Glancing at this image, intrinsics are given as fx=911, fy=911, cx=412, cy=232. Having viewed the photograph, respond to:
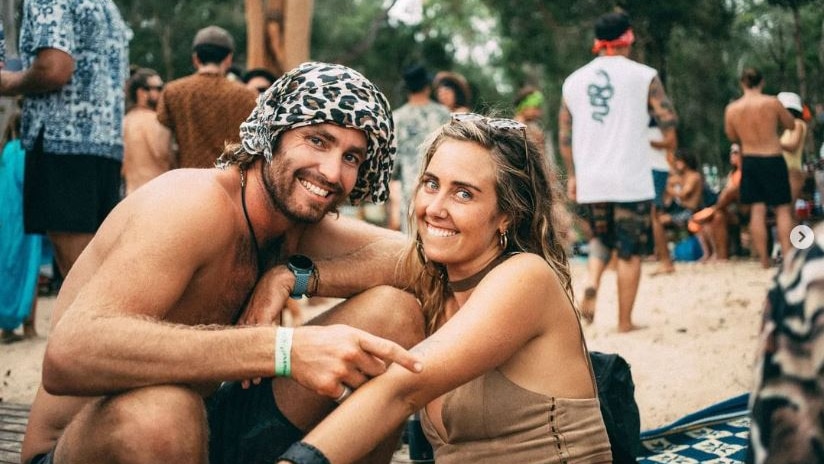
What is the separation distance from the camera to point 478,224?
260 cm

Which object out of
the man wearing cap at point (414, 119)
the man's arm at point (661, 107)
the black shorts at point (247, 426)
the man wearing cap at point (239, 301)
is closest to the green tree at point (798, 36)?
the man's arm at point (661, 107)

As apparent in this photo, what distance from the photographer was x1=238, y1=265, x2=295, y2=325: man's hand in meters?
2.76

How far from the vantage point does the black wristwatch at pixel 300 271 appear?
2.91m

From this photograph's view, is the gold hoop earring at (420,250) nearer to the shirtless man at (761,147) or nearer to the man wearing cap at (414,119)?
the man wearing cap at (414,119)

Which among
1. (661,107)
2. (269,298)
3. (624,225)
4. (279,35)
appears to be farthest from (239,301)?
(279,35)

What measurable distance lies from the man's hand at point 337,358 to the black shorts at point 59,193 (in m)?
2.62

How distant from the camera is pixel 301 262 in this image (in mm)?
2986

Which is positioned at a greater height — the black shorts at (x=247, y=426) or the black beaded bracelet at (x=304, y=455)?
the black beaded bracelet at (x=304, y=455)

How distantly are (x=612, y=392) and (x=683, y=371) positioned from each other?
92.6 inches

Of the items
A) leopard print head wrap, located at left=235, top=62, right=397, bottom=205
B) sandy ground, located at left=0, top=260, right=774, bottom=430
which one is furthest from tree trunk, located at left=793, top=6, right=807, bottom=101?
leopard print head wrap, located at left=235, top=62, right=397, bottom=205

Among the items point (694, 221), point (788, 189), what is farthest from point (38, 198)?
point (694, 221)

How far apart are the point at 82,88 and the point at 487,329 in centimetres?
308

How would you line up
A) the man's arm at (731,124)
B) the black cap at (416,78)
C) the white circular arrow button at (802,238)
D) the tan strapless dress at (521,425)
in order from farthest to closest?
the man's arm at (731,124) → the black cap at (416,78) → the tan strapless dress at (521,425) → the white circular arrow button at (802,238)

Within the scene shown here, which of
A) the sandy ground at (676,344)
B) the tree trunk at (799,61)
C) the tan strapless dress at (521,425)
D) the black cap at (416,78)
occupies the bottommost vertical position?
the sandy ground at (676,344)
